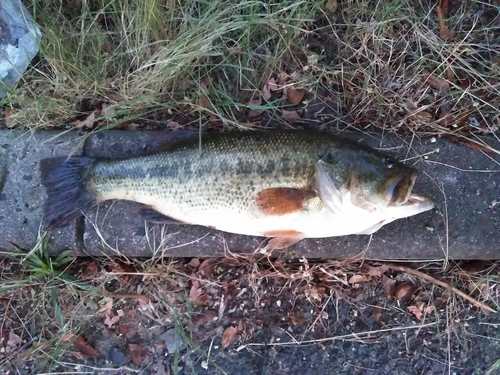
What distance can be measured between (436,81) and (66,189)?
277cm

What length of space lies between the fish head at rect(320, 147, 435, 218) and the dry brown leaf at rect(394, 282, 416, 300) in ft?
2.70

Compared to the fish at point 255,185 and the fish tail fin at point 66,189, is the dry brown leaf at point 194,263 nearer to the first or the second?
the fish at point 255,185

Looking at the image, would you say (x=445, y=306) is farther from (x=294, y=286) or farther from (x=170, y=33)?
(x=170, y=33)

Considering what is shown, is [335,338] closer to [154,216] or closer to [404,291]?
[404,291]

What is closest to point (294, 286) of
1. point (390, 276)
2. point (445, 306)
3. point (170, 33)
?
point (390, 276)

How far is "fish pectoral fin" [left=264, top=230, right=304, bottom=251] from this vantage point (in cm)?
326

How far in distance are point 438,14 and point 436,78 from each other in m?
0.49

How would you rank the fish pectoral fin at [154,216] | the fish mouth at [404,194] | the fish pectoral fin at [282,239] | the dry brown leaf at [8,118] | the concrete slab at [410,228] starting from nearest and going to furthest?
the fish mouth at [404,194]
the fish pectoral fin at [282,239]
the fish pectoral fin at [154,216]
the concrete slab at [410,228]
the dry brown leaf at [8,118]

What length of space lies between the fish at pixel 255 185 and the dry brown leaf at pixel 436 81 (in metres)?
0.89

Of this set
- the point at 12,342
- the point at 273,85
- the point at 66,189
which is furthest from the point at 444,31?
the point at 12,342

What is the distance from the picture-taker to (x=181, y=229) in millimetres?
3592

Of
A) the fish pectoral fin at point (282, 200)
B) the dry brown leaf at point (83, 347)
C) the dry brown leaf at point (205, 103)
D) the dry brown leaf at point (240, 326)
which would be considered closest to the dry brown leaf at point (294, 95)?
the dry brown leaf at point (205, 103)

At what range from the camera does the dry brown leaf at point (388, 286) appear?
145 inches

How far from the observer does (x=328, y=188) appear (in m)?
3.05
